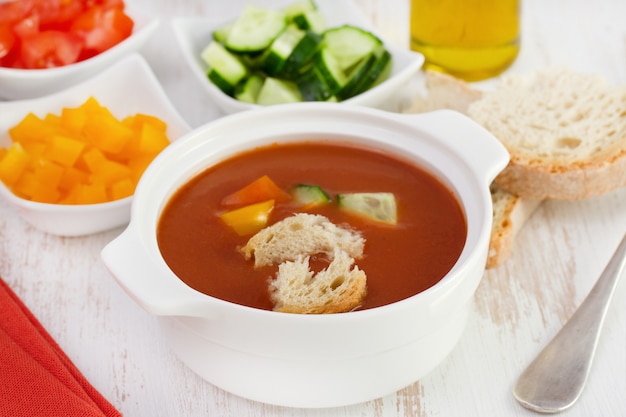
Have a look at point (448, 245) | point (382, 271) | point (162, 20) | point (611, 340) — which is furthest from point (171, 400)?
point (162, 20)

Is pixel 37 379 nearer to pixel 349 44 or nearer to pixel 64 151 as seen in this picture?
pixel 64 151

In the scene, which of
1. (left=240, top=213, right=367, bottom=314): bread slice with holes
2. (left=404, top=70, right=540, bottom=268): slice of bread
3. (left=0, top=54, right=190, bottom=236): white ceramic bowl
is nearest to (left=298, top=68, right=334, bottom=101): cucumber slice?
(left=404, top=70, right=540, bottom=268): slice of bread

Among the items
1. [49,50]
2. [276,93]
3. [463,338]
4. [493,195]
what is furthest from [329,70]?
[463,338]

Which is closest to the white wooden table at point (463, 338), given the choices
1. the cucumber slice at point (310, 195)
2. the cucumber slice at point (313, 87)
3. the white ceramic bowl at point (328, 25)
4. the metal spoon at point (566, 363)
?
the metal spoon at point (566, 363)

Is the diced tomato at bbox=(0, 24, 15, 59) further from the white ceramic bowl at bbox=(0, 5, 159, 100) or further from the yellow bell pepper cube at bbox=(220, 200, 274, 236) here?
the yellow bell pepper cube at bbox=(220, 200, 274, 236)

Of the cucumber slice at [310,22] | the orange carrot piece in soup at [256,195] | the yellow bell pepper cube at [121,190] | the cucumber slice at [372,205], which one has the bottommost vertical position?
the yellow bell pepper cube at [121,190]

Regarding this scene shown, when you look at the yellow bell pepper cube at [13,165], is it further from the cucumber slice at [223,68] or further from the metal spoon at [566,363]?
the metal spoon at [566,363]
